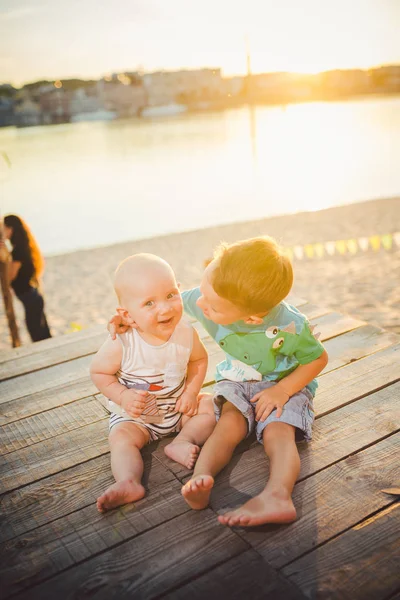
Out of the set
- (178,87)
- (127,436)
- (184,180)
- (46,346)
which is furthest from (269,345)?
(178,87)

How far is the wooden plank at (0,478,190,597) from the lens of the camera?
4.78ft

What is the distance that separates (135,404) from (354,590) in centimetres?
96

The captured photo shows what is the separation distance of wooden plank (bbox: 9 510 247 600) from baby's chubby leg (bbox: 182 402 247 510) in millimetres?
98

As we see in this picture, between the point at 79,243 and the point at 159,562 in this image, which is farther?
the point at 79,243

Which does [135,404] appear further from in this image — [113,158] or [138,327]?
[113,158]

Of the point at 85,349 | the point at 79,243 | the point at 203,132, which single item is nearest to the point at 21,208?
the point at 79,243

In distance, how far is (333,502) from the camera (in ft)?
5.40

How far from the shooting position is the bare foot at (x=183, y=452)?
1.86 meters

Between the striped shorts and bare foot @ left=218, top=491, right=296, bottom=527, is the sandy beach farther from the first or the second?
bare foot @ left=218, top=491, right=296, bottom=527

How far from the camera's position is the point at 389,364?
A: 2.56 meters

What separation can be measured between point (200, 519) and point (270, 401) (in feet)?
1.76

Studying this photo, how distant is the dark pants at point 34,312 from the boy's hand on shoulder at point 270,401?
3.39 metres

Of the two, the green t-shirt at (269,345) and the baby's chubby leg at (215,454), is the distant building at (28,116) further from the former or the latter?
the baby's chubby leg at (215,454)

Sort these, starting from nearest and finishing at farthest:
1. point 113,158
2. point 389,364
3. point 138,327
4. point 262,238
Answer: point 262,238 → point 138,327 → point 389,364 → point 113,158
